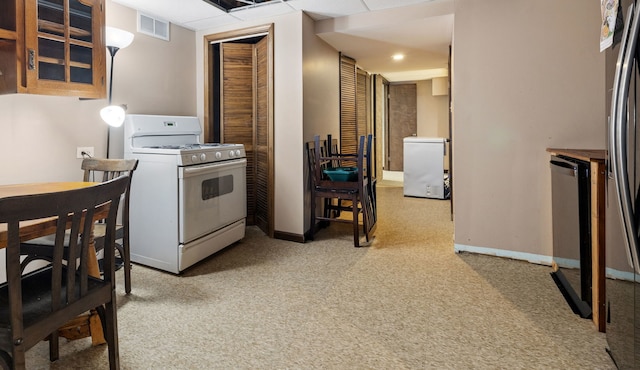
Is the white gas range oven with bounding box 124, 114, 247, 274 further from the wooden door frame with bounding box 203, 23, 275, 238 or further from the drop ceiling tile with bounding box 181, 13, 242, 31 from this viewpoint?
the drop ceiling tile with bounding box 181, 13, 242, 31

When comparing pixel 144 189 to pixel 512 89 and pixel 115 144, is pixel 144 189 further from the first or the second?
pixel 512 89

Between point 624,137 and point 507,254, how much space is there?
2027 millimetres

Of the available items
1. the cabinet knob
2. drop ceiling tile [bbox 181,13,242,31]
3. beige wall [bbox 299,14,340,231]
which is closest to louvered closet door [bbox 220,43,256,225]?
drop ceiling tile [bbox 181,13,242,31]

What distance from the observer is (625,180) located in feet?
3.81

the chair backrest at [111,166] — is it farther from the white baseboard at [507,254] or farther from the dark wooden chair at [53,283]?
the white baseboard at [507,254]

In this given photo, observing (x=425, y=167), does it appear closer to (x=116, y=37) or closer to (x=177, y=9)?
(x=177, y=9)

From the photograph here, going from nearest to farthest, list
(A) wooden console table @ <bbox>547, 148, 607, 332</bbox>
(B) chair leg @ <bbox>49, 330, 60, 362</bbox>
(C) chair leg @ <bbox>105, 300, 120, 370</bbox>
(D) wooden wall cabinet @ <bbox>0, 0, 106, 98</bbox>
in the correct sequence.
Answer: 1. (C) chair leg @ <bbox>105, 300, 120, 370</bbox>
2. (B) chair leg @ <bbox>49, 330, 60, 362</bbox>
3. (A) wooden console table @ <bbox>547, 148, 607, 332</bbox>
4. (D) wooden wall cabinet @ <bbox>0, 0, 106, 98</bbox>

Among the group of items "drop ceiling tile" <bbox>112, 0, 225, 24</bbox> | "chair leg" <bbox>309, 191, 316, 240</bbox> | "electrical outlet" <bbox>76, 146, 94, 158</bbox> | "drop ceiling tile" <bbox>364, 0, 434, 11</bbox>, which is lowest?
"chair leg" <bbox>309, 191, 316, 240</bbox>

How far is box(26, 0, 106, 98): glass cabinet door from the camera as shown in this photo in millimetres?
2107

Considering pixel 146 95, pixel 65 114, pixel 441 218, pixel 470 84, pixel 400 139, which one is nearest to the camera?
pixel 65 114

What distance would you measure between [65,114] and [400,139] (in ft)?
22.2

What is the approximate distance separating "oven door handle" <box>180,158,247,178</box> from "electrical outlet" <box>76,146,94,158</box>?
906 millimetres

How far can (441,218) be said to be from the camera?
14.5 ft

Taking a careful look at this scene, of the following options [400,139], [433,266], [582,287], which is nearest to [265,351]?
[433,266]
